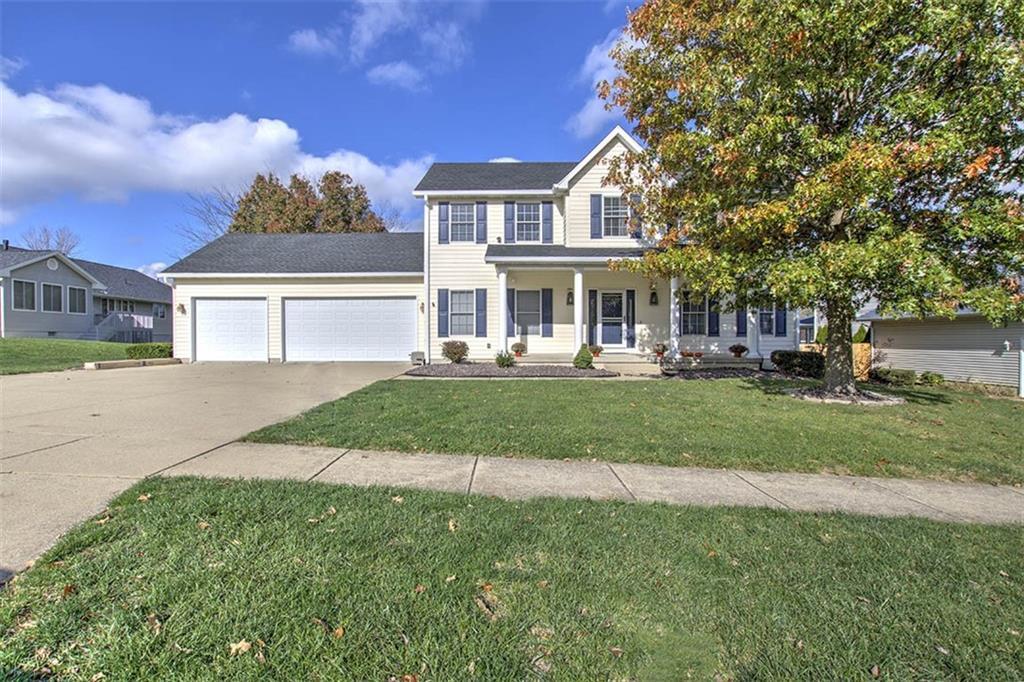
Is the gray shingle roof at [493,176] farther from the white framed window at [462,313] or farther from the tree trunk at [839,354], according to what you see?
the tree trunk at [839,354]

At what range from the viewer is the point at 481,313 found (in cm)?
1658

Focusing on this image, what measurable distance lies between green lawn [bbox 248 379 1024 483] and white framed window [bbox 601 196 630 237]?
25.6 feet

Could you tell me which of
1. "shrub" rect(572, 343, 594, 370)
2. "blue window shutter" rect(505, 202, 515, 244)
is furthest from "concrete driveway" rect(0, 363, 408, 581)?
"blue window shutter" rect(505, 202, 515, 244)

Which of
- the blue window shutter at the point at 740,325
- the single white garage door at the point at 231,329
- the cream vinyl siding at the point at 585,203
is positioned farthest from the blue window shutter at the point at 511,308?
the single white garage door at the point at 231,329

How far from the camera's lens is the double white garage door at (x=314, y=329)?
17469mm

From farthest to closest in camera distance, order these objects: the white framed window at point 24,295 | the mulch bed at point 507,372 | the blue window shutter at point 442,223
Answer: the white framed window at point 24,295 < the blue window shutter at point 442,223 < the mulch bed at point 507,372

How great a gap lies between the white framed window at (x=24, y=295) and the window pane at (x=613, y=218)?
90.5ft

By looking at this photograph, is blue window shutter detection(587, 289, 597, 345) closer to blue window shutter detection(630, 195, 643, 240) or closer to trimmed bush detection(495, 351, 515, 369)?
blue window shutter detection(630, 195, 643, 240)

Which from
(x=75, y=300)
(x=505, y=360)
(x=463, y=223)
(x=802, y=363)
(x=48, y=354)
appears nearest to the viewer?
(x=505, y=360)

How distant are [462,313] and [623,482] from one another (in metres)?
12.6

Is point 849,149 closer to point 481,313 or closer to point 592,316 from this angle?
point 592,316

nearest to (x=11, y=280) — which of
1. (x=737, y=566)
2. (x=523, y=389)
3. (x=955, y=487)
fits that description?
(x=523, y=389)

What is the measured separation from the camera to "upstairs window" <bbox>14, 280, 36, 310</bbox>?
23.0 metres

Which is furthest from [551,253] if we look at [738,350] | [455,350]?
[738,350]
